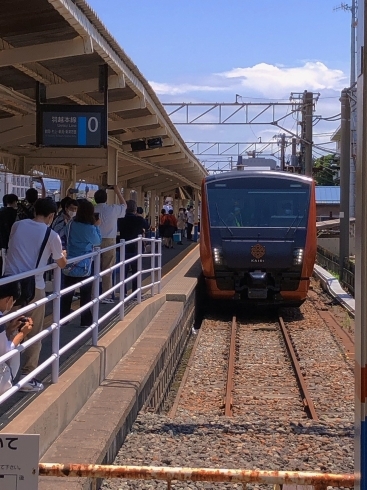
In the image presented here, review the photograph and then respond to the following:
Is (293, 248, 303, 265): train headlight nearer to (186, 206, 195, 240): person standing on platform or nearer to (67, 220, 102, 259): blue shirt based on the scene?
(67, 220, 102, 259): blue shirt

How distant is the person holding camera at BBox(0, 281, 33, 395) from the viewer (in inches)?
A: 170

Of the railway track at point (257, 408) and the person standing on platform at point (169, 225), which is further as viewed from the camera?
the person standing on platform at point (169, 225)

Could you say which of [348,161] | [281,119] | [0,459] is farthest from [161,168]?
[0,459]

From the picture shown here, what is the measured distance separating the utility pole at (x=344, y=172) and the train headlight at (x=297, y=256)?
6082 mm

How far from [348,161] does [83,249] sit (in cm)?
1328

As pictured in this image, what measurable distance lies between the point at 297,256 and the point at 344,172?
6515 millimetres

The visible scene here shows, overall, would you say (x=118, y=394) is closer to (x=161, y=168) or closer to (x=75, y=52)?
(x=75, y=52)

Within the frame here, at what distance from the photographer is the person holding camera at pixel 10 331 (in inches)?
170

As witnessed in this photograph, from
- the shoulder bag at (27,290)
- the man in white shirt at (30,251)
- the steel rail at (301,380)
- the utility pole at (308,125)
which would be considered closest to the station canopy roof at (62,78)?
the man in white shirt at (30,251)

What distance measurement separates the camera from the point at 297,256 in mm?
14125

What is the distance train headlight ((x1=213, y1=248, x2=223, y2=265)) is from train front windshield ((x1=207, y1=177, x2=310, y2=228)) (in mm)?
509

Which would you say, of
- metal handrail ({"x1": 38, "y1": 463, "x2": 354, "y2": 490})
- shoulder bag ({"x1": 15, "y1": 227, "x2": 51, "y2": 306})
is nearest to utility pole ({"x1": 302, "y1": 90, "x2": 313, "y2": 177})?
shoulder bag ({"x1": 15, "y1": 227, "x2": 51, "y2": 306})

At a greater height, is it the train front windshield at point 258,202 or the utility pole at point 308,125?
the utility pole at point 308,125

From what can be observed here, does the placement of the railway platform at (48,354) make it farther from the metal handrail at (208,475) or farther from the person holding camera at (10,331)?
the metal handrail at (208,475)
